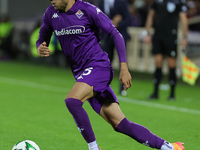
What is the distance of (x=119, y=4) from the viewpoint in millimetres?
11211

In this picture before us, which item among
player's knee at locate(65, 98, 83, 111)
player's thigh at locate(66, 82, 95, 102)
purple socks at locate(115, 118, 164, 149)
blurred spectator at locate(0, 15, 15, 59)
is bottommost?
blurred spectator at locate(0, 15, 15, 59)

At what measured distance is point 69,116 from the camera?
8.91m

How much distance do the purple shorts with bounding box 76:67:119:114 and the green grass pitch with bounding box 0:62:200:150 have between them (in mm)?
1017

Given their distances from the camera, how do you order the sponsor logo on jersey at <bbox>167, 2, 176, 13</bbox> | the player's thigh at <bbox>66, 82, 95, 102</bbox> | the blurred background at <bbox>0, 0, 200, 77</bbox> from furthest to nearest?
the blurred background at <bbox>0, 0, 200, 77</bbox> < the sponsor logo on jersey at <bbox>167, 2, 176, 13</bbox> < the player's thigh at <bbox>66, 82, 95, 102</bbox>

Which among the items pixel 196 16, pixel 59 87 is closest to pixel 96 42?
pixel 59 87

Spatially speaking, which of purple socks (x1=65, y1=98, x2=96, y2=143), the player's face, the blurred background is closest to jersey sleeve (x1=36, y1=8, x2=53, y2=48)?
the player's face

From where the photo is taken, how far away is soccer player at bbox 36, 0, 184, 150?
17.5 feet

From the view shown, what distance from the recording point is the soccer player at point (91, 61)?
210 inches

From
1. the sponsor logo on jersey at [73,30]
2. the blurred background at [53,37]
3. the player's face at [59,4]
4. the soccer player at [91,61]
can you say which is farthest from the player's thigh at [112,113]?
the blurred background at [53,37]

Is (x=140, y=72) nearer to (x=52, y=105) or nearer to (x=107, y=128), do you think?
(x=52, y=105)

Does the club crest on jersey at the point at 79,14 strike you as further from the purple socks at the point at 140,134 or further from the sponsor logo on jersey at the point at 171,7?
the sponsor logo on jersey at the point at 171,7

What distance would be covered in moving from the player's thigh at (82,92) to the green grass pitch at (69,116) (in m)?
1.21

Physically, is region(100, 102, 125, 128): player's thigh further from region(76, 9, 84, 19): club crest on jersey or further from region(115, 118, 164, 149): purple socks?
region(76, 9, 84, 19): club crest on jersey

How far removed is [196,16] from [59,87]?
5.31 meters
